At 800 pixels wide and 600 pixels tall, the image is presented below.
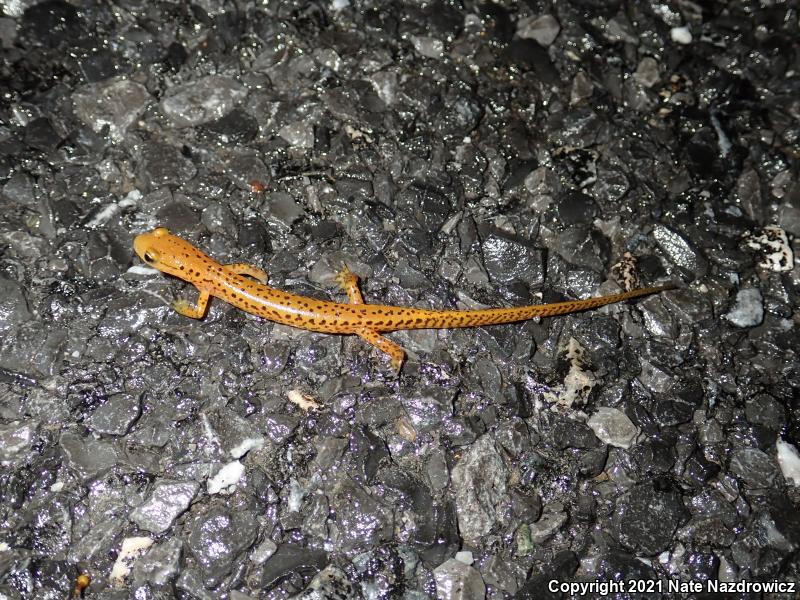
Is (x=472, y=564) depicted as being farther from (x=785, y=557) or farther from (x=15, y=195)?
(x=15, y=195)

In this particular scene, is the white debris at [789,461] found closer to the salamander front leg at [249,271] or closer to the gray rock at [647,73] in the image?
the gray rock at [647,73]

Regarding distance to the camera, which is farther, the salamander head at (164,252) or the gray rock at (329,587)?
the salamander head at (164,252)

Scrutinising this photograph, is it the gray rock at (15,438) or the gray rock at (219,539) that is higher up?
the gray rock at (15,438)

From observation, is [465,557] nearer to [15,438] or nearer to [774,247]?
[15,438]

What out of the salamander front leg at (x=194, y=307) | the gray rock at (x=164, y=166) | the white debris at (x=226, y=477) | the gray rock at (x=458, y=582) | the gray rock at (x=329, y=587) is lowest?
the gray rock at (x=458, y=582)

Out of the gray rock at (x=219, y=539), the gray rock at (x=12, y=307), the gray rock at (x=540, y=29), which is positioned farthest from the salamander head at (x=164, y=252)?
the gray rock at (x=540, y=29)

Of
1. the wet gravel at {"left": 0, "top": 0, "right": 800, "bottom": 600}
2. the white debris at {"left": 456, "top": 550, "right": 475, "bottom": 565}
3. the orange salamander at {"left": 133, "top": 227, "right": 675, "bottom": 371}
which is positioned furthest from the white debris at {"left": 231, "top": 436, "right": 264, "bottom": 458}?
the white debris at {"left": 456, "top": 550, "right": 475, "bottom": 565}

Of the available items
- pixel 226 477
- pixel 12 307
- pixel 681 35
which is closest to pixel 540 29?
pixel 681 35
